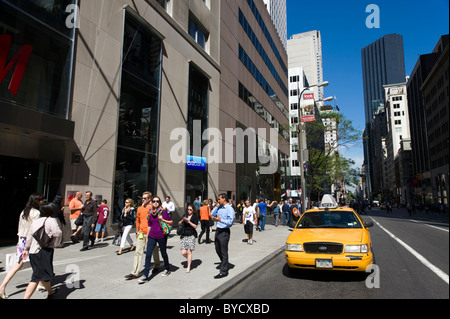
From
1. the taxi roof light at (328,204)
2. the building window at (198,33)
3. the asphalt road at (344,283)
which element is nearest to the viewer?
the asphalt road at (344,283)

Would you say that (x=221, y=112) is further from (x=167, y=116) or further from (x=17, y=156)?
(x=17, y=156)

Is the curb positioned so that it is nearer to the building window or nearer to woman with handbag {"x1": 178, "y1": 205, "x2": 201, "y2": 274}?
woman with handbag {"x1": 178, "y1": 205, "x2": 201, "y2": 274}

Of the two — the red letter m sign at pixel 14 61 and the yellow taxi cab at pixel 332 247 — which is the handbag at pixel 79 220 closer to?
the red letter m sign at pixel 14 61

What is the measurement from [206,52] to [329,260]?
1960cm

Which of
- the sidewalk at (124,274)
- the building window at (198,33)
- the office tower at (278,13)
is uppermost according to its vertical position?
the office tower at (278,13)

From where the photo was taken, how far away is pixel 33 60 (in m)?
10.3

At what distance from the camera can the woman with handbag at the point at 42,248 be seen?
15.4ft

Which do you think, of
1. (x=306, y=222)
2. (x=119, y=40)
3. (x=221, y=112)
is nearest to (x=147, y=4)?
(x=119, y=40)

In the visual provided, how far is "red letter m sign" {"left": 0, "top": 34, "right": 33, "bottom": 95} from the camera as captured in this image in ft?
30.5

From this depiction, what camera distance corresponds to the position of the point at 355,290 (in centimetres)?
528

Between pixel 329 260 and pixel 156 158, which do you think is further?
pixel 156 158

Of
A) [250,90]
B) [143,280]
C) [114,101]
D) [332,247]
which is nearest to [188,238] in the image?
[143,280]

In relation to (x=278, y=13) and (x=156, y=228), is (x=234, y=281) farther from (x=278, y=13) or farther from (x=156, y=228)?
(x=278, y=13)

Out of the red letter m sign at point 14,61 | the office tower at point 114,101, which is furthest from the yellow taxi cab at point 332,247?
the red letter m sign at point 14,61
